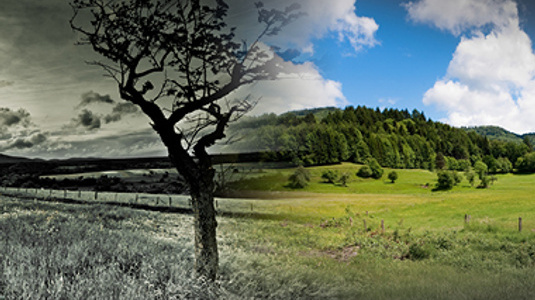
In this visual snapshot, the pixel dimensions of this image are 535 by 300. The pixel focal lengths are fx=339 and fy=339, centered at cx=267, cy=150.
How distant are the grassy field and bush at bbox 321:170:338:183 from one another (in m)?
0.34

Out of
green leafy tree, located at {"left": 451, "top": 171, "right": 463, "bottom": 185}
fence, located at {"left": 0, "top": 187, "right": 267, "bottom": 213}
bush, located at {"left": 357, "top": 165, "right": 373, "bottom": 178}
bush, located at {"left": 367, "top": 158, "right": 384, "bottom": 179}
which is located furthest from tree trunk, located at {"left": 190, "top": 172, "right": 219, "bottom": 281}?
green leafy tree, located at {"left": 451, "top": 171, "right": 463, "bottom": 185}

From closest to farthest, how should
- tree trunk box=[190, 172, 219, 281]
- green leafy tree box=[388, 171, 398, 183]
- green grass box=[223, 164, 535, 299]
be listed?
tree trunk box=[190, 172, 219, 281], green grass box=[223, 164, 535, 299], green leafy tree box=[388, 171, 398, 183]

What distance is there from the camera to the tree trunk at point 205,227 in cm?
481

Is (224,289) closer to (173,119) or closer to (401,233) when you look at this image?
(173,119)

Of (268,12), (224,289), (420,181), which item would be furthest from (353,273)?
(420,181)

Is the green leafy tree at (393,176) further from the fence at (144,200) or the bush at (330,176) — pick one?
the fence at (144,200)

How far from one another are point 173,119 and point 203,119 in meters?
0.63

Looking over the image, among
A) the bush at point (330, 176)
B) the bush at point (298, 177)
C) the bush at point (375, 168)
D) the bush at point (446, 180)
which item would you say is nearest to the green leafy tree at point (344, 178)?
the bush at point (330, 176)

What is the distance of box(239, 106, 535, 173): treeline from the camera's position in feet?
34.9

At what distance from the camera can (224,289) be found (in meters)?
4.91

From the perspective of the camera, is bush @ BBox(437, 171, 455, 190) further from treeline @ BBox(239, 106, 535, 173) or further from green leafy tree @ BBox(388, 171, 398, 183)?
green leafy tree @ BBox(388, 171, 398, 183)

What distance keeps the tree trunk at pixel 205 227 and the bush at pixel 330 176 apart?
37.5ft

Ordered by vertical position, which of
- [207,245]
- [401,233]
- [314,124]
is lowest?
[401,233]

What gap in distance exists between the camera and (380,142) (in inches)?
A: 711
